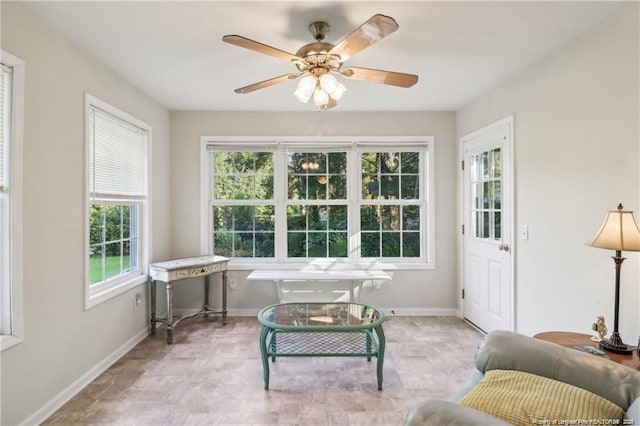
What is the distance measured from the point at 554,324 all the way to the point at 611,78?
167cm

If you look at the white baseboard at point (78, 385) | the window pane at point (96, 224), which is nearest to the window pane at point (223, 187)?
the window pane at point (96, 224)

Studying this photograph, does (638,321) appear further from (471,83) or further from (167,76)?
(167,76)

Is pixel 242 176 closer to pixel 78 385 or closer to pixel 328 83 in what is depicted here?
pixel 328 83

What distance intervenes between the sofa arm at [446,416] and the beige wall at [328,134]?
2.83 meters

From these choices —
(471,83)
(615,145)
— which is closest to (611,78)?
(615,145)

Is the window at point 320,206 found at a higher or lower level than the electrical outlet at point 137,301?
higher

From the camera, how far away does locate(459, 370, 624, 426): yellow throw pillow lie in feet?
3.76

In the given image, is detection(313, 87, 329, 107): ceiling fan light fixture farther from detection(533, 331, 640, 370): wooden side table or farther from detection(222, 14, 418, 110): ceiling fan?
detection(533, 331, 640, 370): wooden side table

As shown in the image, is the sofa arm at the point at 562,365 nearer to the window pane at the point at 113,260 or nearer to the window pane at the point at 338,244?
the window pane at the point at 338,244

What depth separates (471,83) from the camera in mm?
3031

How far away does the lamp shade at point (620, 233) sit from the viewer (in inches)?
63.9

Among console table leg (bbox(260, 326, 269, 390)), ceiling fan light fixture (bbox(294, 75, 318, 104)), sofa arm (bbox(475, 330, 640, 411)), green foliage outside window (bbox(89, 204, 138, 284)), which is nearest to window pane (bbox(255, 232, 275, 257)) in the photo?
green foliage outside window (bbox(89, 204, 138, 284))

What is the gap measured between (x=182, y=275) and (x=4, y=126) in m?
1.82

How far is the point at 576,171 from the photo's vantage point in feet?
7.32
